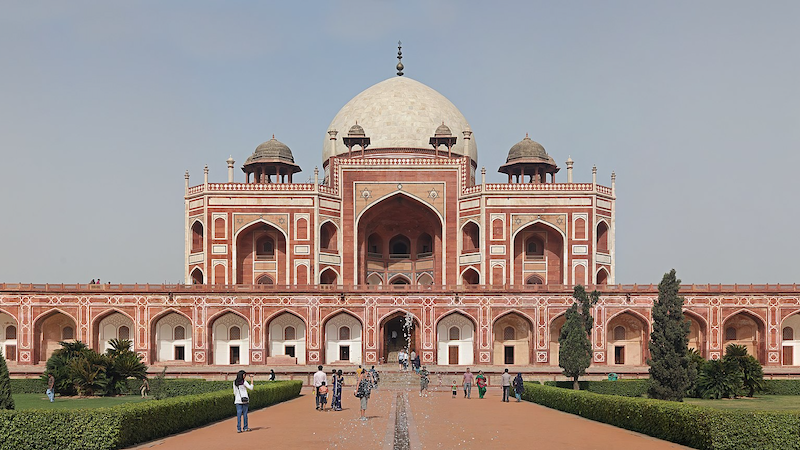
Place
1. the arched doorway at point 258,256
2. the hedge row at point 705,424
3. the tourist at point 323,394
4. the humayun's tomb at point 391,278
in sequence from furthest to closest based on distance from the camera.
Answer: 1. the arched doorway at point 258,256
2. the humayun's tomb at point 391,278
3. the tourist at point 323,394
4. the hedge row at point 705,424

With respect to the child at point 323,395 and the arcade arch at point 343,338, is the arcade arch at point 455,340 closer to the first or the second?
the arcade arch at point 343,338

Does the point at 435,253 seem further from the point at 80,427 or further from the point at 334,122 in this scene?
the point at 80,427

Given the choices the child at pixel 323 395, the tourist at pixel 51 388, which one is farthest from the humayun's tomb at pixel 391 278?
the child at pixel 323 395

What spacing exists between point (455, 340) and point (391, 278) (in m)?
10.9

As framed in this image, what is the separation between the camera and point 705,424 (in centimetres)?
1297

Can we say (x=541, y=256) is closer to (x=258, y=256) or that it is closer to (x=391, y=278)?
(x=391, y=278)

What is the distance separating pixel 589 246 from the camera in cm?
4253

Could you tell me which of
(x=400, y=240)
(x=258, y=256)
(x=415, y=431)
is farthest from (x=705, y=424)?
(x=400, y=240)

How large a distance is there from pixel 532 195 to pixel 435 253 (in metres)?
6.10

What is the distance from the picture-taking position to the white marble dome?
48.3 metres

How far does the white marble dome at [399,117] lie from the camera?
4831cm

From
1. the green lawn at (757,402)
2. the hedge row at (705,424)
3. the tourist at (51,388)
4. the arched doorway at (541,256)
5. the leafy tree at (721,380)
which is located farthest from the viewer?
the arched doorway at (541,256)

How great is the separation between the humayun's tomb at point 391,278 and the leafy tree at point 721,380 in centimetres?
619

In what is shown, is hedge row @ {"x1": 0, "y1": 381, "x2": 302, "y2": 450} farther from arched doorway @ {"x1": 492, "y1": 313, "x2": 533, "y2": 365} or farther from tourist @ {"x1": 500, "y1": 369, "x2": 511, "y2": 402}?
arched doorway @ {"x1": 492, "y1": 313, "x2": 533, "y2": 365}
